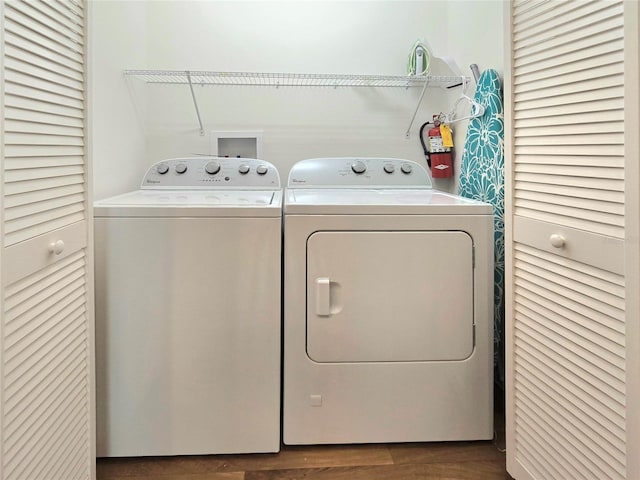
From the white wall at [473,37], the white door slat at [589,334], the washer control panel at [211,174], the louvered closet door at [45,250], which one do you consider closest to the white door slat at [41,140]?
the louvered closet door at [45,250]

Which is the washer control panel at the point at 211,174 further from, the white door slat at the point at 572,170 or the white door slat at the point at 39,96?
the white door slat at the point at 572,170

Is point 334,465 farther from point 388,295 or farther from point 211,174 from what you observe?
point 211,174

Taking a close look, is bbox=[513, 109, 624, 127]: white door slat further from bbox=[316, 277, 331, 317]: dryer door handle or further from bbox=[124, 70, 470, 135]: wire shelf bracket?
bbox=[124, 70, 470, 135]: wire shelf bracket

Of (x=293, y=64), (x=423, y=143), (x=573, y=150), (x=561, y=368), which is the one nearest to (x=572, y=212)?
(x=573, y=150)

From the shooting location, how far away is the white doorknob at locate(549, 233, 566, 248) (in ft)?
3.68

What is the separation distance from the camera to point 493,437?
1.68 m

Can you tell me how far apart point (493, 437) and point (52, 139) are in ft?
5.20

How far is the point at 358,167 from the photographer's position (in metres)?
2.32

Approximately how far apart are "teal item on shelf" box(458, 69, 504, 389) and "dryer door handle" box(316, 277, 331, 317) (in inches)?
27.8

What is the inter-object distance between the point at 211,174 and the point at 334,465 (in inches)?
53.3

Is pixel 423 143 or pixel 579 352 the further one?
pixel 423 143

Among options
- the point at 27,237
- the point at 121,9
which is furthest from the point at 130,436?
the point at 121,9

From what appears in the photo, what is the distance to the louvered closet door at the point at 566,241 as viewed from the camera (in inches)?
38.3

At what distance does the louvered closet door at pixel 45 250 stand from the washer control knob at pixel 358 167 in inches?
50.6
